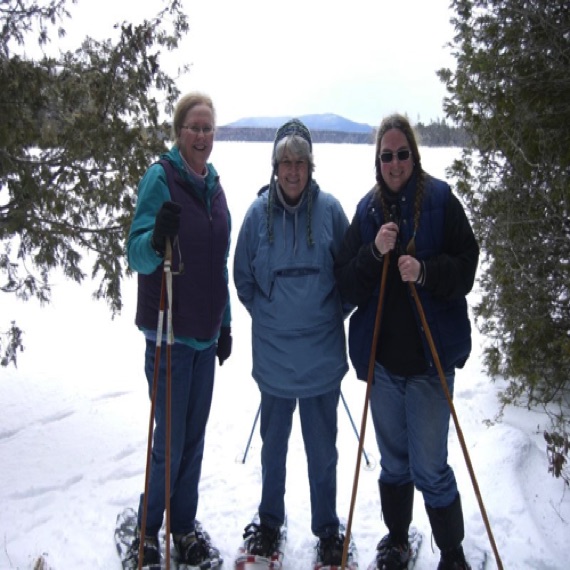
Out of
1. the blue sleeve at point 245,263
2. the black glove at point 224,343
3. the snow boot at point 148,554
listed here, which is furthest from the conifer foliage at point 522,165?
the snow boot at point 148,554

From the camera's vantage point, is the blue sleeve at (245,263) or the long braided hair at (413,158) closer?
the long braided hair at (413,158)

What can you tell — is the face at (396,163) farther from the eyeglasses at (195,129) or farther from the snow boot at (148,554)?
the snow boot at (148,554)

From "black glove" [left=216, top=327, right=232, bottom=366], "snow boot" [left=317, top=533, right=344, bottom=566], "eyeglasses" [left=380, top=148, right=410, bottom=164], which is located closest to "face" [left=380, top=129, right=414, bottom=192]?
"eyeglasses" [left=380, top=148, right=410, bottom=164]

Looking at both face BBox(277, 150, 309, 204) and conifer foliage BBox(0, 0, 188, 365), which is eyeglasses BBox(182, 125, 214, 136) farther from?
conifer foliage BBox(0, 0, 188, 365)

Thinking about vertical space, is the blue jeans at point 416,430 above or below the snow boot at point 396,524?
above

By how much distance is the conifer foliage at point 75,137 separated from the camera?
11.7 feet

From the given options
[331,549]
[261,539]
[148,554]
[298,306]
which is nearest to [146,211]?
[298,306]

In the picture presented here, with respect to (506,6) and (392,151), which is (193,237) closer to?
(392,151)

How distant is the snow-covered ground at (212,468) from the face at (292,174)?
0.60 metres

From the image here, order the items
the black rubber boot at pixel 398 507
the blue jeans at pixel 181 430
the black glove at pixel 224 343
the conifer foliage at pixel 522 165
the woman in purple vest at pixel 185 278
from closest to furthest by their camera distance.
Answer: the woman in purple vest at pixel 185 278
the blue jeans at pixel 181 430
the black rubber boot at pixel 398 507
the black glove at pixel 224 343
the conifer foliage at pixel 522 165

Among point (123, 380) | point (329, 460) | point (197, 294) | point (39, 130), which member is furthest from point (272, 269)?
point (123, 380)

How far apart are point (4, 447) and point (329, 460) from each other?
288cm

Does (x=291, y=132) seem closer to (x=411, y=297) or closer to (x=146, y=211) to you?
(x=146, y=211)

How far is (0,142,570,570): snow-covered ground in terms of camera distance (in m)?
2.99
